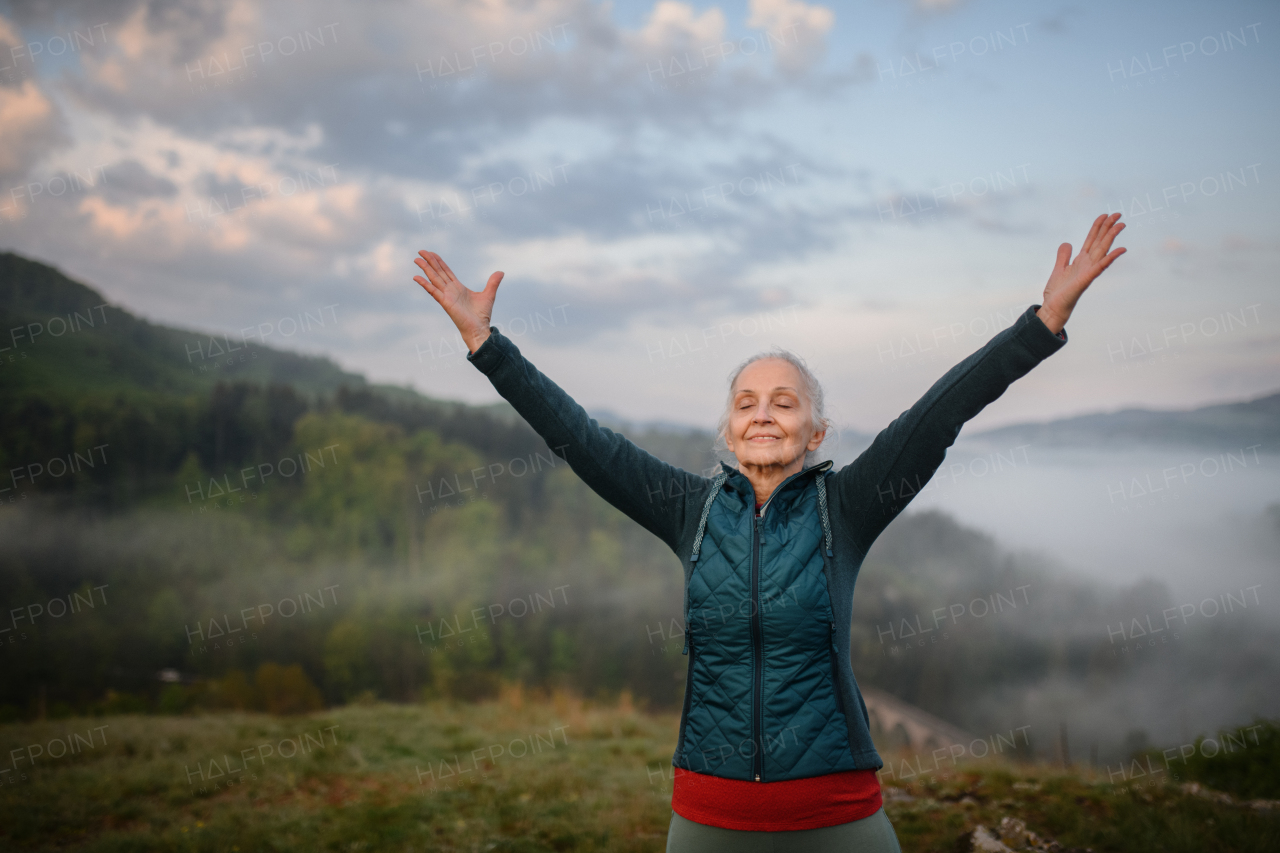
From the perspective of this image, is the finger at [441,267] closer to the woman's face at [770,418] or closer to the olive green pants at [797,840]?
the woman's face at [770,418]

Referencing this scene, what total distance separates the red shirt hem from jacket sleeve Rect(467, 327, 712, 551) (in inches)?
32.3

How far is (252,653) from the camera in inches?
1505

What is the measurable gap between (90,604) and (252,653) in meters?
8.48

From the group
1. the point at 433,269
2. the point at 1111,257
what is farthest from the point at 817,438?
the point at 433,269

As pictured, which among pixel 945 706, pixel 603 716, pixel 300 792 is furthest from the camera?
pixel 945 706

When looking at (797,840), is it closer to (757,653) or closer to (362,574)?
(757,653)

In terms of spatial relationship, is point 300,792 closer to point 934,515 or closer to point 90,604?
point 90,604

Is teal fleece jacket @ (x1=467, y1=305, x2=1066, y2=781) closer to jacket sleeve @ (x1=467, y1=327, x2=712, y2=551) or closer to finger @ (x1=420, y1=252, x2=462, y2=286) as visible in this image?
jacket sleeve @ (x1=467, y1=327, x2=712, y2=551)

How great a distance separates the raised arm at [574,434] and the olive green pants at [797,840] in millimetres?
948

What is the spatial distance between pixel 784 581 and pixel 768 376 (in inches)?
32.4

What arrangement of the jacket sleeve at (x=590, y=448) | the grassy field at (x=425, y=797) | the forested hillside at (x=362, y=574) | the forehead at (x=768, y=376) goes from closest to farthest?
the jacket sleeve at (x=590, y=448), the forehead at (x=768, y=376), the grassy field at (x=425, y=797), the forested hillside at (x=362, y=574)

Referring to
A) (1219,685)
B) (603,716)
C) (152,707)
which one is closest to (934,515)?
(1219,685)

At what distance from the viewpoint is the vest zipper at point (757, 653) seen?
2.22 meters

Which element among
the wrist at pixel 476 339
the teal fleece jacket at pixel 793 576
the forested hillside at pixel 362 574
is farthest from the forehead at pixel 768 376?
the forested hillside at pixel 362 574
